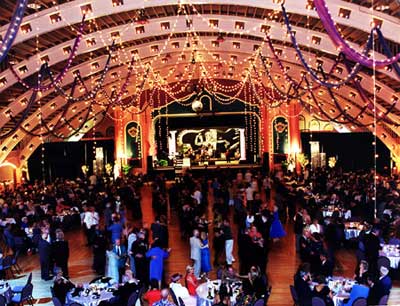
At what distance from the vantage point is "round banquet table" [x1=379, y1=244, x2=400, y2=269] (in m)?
12.8

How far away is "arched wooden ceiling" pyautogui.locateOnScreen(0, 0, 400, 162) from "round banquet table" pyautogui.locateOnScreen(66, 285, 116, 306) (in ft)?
31.3

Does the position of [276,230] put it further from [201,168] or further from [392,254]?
[201,168]

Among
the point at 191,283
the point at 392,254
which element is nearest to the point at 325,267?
the point at 392,254

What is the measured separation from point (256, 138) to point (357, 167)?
6.54 m

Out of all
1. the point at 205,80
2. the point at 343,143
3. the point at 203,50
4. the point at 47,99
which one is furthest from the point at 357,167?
the point at 47,99

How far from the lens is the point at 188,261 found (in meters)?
15.0

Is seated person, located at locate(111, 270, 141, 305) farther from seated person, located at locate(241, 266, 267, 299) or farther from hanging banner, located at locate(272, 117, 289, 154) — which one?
hanging banner, located at locate(272, 117, 289, 154)

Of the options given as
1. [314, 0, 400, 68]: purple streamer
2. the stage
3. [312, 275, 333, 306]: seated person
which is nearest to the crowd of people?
[312, 275, 333, 306]: seated person

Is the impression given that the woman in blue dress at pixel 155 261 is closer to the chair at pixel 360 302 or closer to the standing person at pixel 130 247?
the standing person at pixel 130 247

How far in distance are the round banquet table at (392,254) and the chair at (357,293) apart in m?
3.22

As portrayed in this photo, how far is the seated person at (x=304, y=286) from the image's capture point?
9883 mm

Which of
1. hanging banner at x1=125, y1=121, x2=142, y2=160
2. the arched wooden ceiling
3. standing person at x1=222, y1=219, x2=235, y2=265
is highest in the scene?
the arched wooden ceiling

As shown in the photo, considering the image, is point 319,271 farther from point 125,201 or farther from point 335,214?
point 125,201

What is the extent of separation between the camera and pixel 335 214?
54.5 ft
